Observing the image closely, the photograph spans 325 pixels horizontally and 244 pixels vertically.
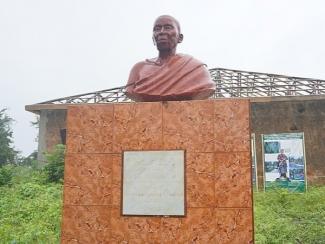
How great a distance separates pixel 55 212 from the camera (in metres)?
7.93

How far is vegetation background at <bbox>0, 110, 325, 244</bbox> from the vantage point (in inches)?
256

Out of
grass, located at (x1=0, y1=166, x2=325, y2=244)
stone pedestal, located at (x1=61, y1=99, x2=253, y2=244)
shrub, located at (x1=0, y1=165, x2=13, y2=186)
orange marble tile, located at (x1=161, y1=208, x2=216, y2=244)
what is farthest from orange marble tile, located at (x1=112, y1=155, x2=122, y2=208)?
shrub, located at (x1=0, y1=165, x2=13, y2=186)

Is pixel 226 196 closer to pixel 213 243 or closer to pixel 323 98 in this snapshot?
pixel 213 243

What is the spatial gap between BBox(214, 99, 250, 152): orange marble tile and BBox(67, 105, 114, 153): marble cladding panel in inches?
43.4

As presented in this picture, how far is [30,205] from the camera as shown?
876 cm

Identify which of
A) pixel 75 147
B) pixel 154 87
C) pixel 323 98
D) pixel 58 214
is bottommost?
pixel 58 214

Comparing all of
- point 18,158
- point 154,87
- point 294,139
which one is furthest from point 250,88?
point 18,158

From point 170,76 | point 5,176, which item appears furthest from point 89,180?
point 5,176

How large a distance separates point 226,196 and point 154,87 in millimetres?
1358

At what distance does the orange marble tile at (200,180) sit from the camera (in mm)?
4281

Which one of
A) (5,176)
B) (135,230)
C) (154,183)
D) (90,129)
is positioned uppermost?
(90,129)

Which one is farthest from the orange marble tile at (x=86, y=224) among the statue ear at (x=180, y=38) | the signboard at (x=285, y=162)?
the signboard at (x=285, y=162)

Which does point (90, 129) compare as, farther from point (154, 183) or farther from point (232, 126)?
point (232, 126)

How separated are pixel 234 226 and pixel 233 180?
1.42ft
